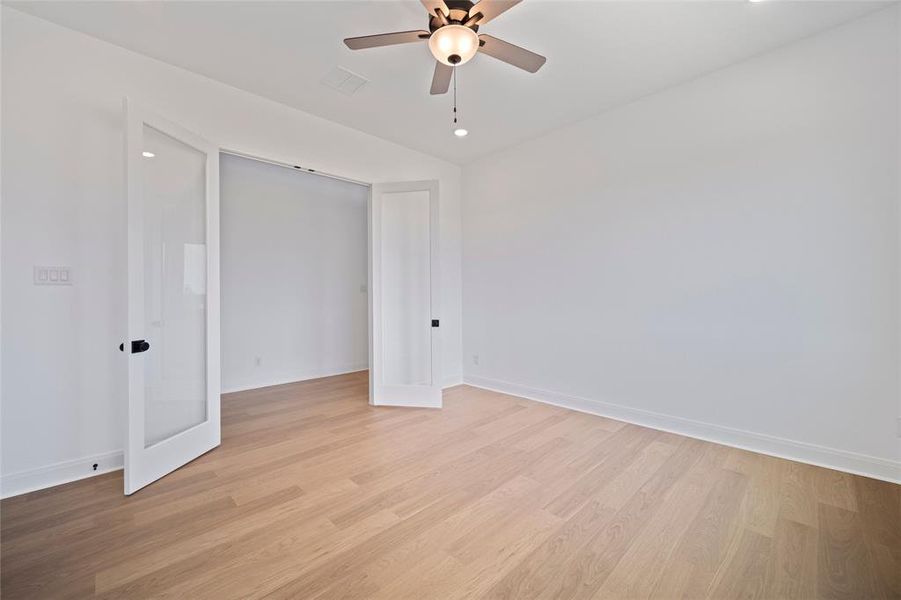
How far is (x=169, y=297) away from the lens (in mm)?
2664

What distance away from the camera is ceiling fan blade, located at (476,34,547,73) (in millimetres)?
2008

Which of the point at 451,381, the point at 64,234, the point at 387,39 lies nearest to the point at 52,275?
the point at 64,234

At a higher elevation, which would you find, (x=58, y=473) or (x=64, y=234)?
(x=64, y=234)

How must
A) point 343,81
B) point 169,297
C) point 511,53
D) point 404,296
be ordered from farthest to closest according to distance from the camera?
point 404,296
point 343,81
point 169,297
point 511,53

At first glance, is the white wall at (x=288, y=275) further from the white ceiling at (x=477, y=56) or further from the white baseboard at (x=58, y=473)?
the white baseboard at (x=58, y=473)

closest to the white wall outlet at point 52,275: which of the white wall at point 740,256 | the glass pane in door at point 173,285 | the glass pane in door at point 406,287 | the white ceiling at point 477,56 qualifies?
the glass pane in door at point 173,285

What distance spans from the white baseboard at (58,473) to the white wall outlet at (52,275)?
119 cm

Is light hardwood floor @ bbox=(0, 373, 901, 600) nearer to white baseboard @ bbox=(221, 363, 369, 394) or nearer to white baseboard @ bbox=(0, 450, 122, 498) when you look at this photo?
white baseboard @ bbox=(0, 450, 122, 498)

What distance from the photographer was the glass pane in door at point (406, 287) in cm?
413

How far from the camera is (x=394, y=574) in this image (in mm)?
1601

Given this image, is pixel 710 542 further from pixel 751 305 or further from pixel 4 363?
pixel 4 363

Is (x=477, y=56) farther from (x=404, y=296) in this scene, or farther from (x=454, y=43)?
(x=404, y=296)

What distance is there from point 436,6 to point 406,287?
9.28 feet

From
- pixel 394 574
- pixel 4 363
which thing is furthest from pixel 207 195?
pixel 394 574
